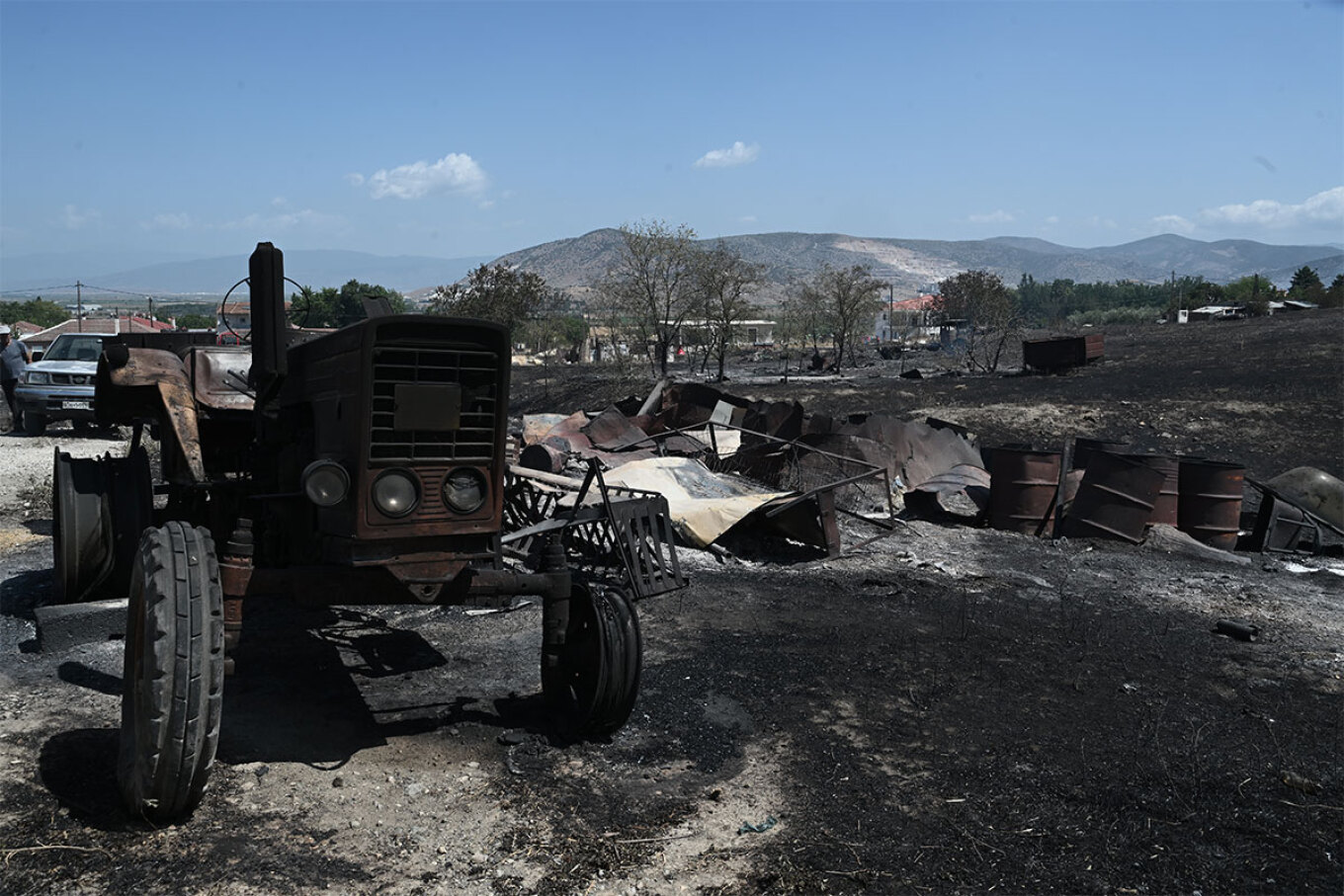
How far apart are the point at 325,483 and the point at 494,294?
31.8 meters

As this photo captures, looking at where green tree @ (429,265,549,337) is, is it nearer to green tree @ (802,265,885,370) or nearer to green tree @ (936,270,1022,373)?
green tree @ (802,265,885,370)

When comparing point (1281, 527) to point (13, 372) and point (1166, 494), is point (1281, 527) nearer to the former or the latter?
point (1166, 494)

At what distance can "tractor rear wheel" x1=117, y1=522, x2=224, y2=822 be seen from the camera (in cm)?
402

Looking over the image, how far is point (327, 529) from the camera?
5094 mm

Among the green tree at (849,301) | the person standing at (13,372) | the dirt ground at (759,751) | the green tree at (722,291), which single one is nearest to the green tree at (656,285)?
the green tree at (722,291)

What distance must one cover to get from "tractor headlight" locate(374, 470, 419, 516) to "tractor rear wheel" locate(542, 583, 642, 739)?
113 cm

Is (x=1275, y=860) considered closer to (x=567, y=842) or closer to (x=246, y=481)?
(x=567, y=842)

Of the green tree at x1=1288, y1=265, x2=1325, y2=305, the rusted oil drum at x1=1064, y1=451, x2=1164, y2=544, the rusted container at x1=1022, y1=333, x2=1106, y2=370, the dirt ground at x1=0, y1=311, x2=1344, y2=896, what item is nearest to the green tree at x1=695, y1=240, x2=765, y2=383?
the rusted container at x1=1022, y1=333, x2=1106, y2=370

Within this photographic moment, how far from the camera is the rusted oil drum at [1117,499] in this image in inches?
454

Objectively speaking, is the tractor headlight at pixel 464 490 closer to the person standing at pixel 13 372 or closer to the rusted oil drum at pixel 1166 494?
the rusted oil drum at pixel 1166 494

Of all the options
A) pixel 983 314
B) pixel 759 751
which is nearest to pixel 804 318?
pixel 983 314

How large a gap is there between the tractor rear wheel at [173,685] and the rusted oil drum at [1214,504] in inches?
429

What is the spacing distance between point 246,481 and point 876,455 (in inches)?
347

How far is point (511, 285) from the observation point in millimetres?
36156
